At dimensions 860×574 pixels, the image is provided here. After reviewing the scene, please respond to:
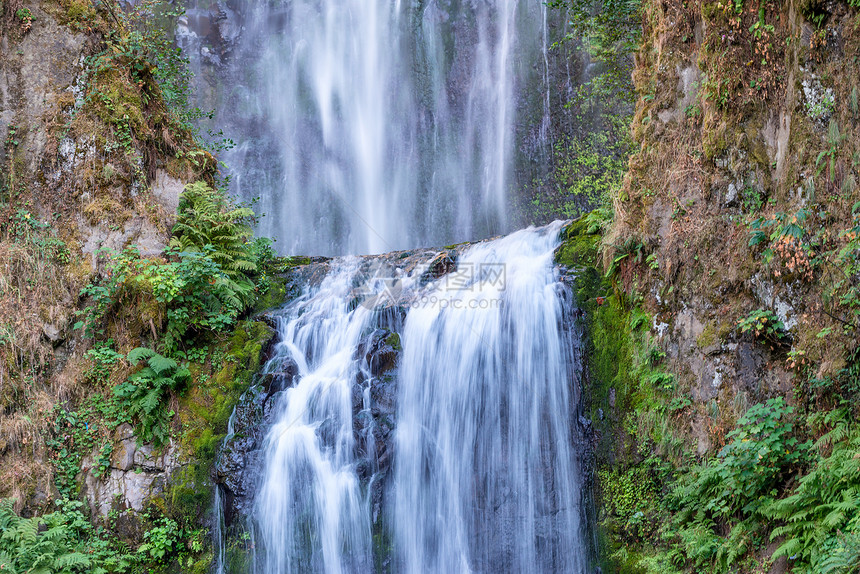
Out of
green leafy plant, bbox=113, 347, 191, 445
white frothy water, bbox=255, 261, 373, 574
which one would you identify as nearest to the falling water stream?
white frothy water, bbox=255, 261, 373, 574

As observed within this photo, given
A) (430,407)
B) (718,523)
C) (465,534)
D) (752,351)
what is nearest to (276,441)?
(430,407)

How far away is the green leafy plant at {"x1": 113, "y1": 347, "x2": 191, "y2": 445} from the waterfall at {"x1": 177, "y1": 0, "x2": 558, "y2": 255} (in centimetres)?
974

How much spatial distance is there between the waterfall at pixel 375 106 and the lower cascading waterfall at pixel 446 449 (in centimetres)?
943

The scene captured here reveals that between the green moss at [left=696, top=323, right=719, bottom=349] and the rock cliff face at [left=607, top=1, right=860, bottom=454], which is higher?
the rock cliff face at [left=607, top=1, right=860, bottom=454]

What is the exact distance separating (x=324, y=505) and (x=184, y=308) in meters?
3.07

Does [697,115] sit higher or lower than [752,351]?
higher

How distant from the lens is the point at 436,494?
6605 mm

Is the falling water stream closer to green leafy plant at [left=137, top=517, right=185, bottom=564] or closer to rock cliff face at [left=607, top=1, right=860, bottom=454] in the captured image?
green leafy plant at [left=137, top=517, right=185, bottom=564]

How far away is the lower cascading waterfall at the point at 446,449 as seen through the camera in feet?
20.8

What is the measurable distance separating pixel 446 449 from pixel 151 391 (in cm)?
357

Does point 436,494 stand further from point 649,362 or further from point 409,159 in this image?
point 409,159

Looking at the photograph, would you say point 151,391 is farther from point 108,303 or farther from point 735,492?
point 735,492

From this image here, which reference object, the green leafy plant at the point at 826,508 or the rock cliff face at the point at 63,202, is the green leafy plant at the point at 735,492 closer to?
the green leafy plant at the point at 826,508

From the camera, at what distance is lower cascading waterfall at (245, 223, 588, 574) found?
6340 mm
